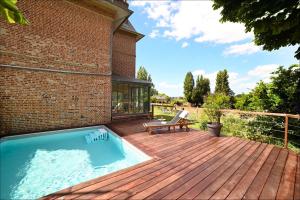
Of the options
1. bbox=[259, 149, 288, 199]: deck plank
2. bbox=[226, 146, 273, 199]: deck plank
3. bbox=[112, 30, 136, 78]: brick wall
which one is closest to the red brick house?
bbox=[112, 30, 136, 78]: brick wall

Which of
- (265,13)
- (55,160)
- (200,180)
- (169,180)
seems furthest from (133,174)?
(265,13)

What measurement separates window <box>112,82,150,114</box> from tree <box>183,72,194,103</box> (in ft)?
72.8

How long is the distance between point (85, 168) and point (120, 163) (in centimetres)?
99

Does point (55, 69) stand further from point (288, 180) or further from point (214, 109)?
point (288, 180)

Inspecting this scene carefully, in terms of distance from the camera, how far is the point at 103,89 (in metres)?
9.27

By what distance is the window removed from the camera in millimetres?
10859

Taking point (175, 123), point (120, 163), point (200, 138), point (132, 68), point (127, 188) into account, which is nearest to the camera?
point (127, 188)

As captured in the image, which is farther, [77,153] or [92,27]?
[92,27]

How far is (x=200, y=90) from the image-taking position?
104 ft

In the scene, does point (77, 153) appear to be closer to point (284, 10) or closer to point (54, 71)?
point (54, 71)

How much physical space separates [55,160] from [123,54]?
10364 millimetres

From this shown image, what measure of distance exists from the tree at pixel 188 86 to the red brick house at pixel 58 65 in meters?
24.8

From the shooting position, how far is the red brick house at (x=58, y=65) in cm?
661

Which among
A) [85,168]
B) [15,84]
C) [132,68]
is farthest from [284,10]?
[132,68]
